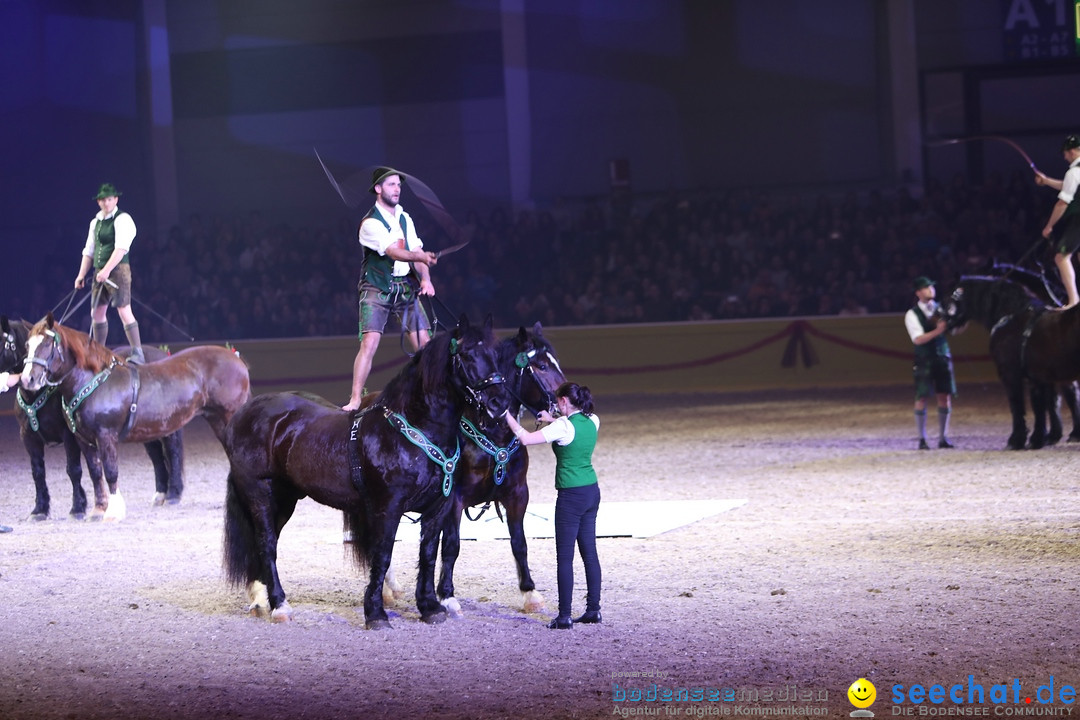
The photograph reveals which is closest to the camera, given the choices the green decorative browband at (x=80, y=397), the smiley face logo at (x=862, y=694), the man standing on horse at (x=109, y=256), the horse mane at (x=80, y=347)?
the smiley face logo at (x=862, y=694)

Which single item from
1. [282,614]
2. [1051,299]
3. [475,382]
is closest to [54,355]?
[282,614]

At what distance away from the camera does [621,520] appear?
10109 millimetres

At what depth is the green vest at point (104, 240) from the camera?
39.1 ft

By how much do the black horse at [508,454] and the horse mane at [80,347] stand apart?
5.29 metres

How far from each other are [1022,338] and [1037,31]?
11.1 metres

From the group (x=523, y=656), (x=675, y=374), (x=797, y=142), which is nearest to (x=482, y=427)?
(x=523, y=656)

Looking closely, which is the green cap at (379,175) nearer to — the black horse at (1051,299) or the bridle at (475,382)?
the bridle at (475,382)

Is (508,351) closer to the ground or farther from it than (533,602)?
farther from it

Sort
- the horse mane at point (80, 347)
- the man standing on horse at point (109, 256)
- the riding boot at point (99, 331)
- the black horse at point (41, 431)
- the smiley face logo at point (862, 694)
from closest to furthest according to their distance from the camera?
the smiley face logo at point (862, 694) < the horse mane at point (80, 347) < the black horse at point (41, 431) < the man standing on horse at point (109, 256) < the riding boot at point (99, 331)

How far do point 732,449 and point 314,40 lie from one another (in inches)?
586

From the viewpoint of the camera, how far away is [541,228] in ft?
77.5

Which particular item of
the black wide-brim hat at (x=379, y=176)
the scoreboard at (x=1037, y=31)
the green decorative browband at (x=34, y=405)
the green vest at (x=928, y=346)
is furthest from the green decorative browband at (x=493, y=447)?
the scoreboard at (x=1037, y=31)

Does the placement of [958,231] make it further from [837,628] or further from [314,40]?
[837,628]

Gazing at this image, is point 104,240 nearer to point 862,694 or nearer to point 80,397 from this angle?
point 80,397
